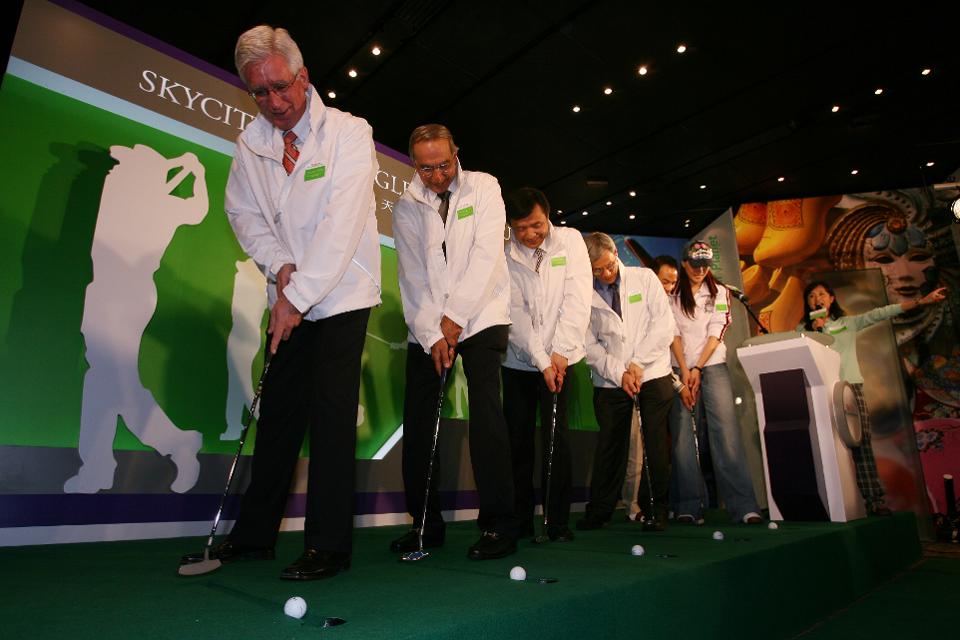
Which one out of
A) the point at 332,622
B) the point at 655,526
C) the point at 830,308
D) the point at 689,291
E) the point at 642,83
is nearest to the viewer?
the point at 332,622

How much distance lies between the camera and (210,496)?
2.93m

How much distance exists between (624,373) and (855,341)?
2.91 meters

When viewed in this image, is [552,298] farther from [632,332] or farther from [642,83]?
[642,83]

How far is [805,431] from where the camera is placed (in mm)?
3639

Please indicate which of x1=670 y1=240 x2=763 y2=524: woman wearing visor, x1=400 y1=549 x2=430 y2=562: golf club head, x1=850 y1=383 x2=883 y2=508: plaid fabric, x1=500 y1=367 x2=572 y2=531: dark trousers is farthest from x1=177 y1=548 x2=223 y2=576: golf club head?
x1=850 y1=383 x2=883 y2=508: plaid fabric

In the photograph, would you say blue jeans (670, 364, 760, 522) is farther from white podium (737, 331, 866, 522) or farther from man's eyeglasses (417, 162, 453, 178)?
man's eyeglasses (417, 162, 453, 178)

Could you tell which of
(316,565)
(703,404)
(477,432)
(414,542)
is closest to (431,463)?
(477,432)

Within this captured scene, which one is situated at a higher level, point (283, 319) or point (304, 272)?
point (304, 272)

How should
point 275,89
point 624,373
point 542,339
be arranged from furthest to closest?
point 624,373, point 542,339, point 275,89

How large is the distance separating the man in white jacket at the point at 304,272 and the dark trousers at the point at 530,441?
3.27 feet

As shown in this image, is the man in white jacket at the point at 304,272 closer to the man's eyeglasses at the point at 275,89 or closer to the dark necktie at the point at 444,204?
the man's eyeglasses at the point at 275,89

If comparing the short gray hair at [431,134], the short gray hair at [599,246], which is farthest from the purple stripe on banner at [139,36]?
the short gray hair at [599,246]

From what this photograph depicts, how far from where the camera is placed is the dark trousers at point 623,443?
3.35 metres

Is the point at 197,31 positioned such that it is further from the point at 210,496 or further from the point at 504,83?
the point at 210,496
